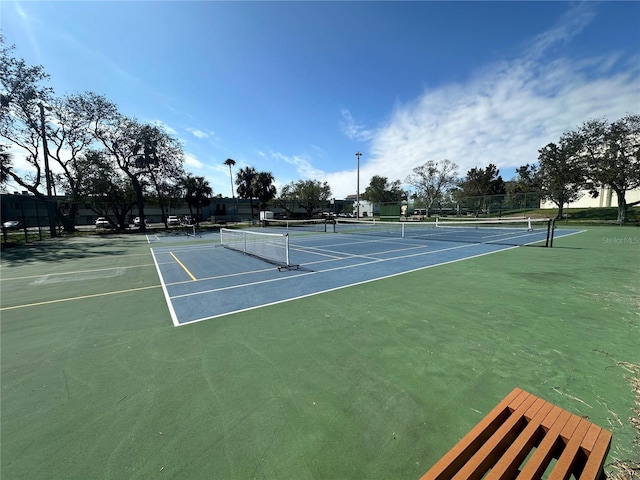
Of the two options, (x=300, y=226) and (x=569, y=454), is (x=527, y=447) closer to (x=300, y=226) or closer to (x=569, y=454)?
(x=569, y=454)

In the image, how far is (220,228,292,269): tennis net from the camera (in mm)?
12303

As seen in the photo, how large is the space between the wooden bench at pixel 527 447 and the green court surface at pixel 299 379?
527 mm

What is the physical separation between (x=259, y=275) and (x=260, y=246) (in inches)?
206

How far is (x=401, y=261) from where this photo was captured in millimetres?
11844

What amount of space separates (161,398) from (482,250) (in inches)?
647

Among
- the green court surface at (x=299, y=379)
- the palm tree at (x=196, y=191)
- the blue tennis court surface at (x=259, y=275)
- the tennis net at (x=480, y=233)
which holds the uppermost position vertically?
the palm tree at (x=196, y=191)

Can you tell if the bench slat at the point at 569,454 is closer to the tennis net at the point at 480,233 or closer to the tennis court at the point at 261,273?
the tennis court at the point at 261,273

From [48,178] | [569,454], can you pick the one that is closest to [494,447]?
[569,454]

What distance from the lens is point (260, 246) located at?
14688 millimetres

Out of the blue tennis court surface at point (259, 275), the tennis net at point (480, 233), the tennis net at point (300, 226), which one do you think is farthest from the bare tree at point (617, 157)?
the tennis net at point (300, 226)

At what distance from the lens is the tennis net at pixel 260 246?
1230cm

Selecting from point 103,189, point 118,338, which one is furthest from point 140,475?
point 103,189

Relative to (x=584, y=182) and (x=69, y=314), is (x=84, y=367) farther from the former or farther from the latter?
(x=584, y=182)

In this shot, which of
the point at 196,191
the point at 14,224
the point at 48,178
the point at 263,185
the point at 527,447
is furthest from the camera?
the point at 263,185
